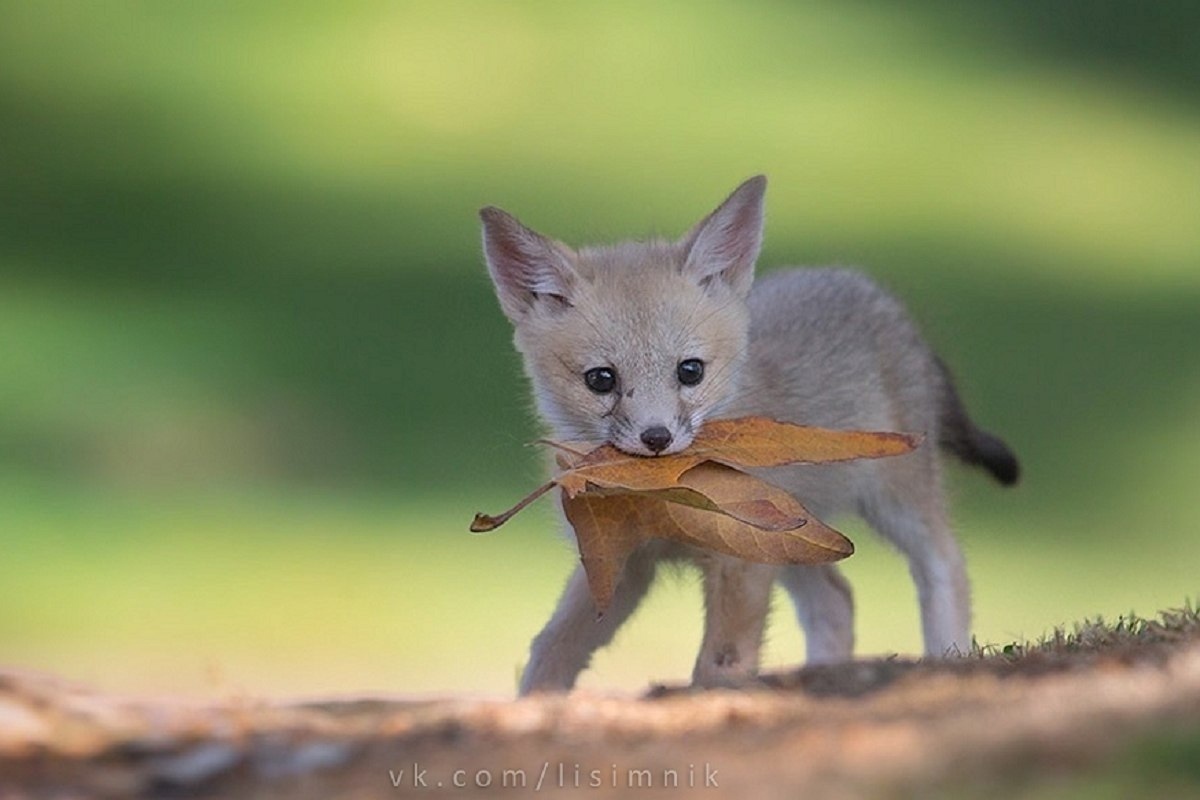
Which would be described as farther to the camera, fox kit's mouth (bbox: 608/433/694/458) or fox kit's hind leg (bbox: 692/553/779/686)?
fox kit's hind leg (bbox: 692/553/779/686)

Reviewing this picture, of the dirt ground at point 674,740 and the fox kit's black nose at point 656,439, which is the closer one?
the dirt ground at point 674,740

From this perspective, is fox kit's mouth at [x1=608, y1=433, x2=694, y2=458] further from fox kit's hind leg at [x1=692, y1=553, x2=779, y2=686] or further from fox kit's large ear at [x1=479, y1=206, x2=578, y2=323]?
fox kit's large ear at [x1=479, y1=206, x2=578, y2=323]

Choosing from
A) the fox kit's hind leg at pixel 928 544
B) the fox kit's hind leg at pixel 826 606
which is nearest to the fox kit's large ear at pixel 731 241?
the fox kit's hind leg at pixel 928 544

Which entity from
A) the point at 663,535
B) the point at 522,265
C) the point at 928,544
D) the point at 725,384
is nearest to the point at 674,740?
the point at 663,535

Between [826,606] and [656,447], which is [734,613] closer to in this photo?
[656,447]

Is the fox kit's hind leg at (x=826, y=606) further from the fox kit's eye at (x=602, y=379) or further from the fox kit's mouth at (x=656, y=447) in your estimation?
the fox kit's mouth at (x=656, y=447)

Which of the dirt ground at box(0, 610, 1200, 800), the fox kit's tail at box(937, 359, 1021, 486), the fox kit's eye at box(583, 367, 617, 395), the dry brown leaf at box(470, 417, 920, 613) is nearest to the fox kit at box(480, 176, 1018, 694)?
the fox kit's eye at box(583, 367, 617, 395)
